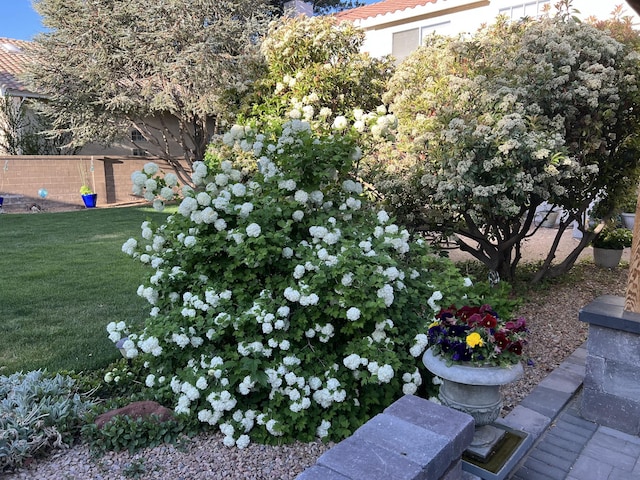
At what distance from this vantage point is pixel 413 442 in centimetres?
159

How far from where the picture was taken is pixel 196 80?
10.2m

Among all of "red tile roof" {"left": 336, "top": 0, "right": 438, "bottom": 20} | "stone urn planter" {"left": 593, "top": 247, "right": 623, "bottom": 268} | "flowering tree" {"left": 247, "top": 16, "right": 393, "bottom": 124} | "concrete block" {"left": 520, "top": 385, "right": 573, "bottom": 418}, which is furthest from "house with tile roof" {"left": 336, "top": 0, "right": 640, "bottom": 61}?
"concrete block" {"left": 520, "top": 385, "right": 573, "bottom": 418}

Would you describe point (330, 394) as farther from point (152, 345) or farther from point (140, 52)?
point (140, 52)

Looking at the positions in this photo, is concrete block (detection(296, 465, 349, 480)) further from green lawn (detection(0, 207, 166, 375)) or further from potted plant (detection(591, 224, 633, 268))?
potted plant (detection(591, 224, 633, 268))

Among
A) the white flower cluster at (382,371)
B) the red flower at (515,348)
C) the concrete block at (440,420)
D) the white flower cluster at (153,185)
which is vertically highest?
the white flower cluster at (153,185)

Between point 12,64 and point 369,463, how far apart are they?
18.2 m

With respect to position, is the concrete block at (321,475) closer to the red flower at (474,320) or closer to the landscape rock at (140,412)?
the red flower at (474,320)

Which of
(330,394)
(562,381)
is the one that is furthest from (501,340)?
(562,381)

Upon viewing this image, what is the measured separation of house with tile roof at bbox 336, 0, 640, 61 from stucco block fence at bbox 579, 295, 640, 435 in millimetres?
8234

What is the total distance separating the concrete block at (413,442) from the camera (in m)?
1.52

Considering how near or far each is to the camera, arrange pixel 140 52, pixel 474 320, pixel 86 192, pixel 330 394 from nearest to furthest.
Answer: pixel 474 320
pixel 330 394
pixel 140 52
pixel 86 192

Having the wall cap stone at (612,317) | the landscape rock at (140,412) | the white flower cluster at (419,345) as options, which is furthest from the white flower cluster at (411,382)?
the landscape rock at (140,412)

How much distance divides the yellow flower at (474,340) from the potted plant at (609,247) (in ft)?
18.3

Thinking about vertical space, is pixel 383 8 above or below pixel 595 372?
above
